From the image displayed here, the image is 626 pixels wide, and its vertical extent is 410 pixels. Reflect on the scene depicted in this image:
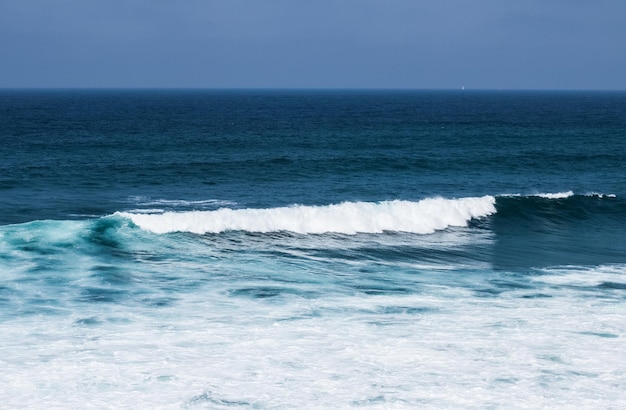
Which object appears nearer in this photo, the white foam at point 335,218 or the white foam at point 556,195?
the white foam at point 335,218

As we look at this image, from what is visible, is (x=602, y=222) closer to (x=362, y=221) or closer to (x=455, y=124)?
(x=362, y=221)

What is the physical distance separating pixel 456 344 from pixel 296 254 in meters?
12.6

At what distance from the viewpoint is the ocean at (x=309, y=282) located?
59.7 feet

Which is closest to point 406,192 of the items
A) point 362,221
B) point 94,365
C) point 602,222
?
point 362,221

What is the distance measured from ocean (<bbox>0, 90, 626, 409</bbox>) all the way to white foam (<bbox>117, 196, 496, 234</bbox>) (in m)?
0.11

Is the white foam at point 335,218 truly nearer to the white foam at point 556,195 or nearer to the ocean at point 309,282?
the ocean at point 309,282

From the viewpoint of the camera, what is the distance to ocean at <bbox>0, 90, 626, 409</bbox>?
1819 cm

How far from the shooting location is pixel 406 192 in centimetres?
4678

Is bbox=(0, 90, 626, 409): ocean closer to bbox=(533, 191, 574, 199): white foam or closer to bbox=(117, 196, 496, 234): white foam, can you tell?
bbox=(117, 196, 496, 234): white foam

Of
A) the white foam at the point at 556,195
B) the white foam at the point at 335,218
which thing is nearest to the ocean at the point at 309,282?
the white foam at the point at 335,218

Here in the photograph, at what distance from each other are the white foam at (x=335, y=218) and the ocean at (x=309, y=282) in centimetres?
11

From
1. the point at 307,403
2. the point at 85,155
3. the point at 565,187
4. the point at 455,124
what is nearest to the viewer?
the point at 307,403

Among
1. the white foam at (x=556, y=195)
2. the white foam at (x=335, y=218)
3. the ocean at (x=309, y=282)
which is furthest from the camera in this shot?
the white foam at (x=556, y=195)

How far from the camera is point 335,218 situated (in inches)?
1522
